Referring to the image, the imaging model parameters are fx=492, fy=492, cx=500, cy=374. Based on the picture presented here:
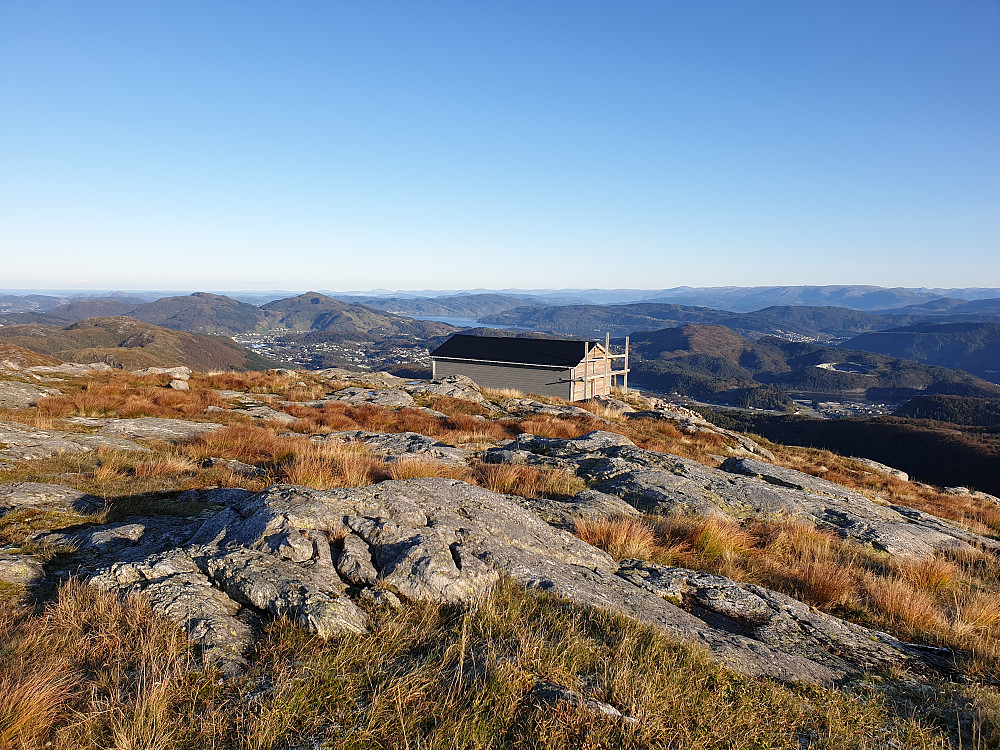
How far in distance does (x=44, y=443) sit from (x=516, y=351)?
124 ft

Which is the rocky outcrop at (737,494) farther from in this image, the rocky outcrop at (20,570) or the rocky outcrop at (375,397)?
the rocky outcrop at (375,397)

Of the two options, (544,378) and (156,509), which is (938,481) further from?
(156,509)

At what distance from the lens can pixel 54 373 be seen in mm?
19156

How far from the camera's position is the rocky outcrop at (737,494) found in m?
8.39

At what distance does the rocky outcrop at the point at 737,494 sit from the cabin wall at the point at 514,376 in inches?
1155

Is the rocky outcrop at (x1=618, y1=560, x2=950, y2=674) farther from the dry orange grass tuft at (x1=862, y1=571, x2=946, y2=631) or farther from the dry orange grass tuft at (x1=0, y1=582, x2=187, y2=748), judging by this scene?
the dry orange grass tuft at (x1=0, y1=582, x2=187, y2=748)

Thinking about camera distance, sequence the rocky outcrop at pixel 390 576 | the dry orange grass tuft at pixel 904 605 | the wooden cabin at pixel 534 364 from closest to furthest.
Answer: the rocky outcrop at pixel 390 576 → the dry orange grass tuft at pixel 904 605 → the wooden cabin at pixel 534 364

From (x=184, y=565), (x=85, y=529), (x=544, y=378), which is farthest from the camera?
(x=544, y=378)

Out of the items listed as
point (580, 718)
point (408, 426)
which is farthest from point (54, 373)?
point (580, 718)

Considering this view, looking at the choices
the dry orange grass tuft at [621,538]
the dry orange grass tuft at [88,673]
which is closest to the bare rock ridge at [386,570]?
the dry orange grass tuft at [88,673]

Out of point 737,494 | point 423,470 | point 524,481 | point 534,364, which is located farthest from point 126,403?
point 534,364

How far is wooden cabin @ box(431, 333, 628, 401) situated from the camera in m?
41.4

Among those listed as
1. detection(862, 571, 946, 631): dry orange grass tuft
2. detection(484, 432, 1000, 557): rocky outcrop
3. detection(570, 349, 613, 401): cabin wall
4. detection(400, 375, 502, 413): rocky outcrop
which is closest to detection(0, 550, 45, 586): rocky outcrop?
detection(484, 432, 1000, 557): rocky outcrop

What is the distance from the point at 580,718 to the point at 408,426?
1194 centimetres
